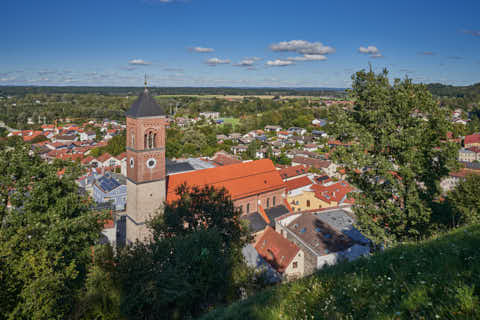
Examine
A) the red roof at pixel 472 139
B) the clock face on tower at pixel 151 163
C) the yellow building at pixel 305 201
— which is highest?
the red roof at pixel 472 139

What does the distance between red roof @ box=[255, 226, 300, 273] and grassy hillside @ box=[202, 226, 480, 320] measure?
60.3 feet

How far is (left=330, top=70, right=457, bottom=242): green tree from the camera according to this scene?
40.9 ft

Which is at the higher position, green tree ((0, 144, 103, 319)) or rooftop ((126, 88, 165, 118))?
rooftop ((126, 88, 165, 118))

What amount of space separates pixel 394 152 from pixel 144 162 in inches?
835

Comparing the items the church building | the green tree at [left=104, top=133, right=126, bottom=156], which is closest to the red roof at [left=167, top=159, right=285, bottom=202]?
the church building

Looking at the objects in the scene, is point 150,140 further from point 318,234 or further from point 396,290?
point 396,290

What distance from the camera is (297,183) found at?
156 ft

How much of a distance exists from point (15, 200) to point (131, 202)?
12.5 meters

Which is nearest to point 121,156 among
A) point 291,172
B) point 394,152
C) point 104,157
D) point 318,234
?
point 104,157

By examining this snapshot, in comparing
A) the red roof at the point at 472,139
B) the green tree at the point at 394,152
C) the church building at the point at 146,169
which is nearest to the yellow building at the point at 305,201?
the church building at the point at 146,169

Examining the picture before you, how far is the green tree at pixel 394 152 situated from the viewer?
12461 mm

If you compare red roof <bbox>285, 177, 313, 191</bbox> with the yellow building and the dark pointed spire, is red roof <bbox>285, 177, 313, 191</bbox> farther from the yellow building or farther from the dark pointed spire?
the dark pointed spire

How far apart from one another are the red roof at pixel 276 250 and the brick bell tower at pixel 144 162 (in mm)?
10424

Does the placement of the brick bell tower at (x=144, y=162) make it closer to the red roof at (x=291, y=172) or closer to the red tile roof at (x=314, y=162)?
the red roof at (x=291, y=172)
